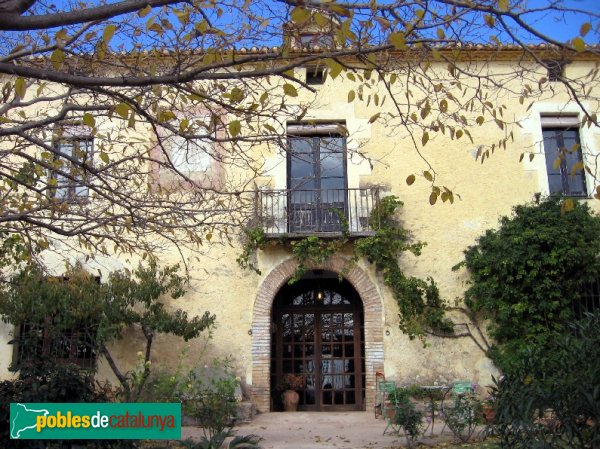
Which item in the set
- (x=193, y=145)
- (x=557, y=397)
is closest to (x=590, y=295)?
(x=557, y=397)

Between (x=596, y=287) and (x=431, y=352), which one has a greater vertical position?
(x=596, y=287)

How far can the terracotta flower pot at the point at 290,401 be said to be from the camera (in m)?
11.4

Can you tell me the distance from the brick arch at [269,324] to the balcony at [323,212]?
66 cm

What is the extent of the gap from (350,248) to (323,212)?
2.92 ft

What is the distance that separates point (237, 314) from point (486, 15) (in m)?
8.59

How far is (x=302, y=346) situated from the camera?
40.1 feet

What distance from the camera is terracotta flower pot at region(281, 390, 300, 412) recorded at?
37.4ft

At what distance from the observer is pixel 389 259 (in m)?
11.1

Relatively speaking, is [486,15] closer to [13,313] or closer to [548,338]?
[548,338]

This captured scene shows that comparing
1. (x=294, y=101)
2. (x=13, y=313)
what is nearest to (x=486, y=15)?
(x=294, y=101)

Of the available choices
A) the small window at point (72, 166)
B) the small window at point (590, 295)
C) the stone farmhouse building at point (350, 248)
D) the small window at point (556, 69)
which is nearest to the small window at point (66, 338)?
the stone farmhouse building at point (350, 248)

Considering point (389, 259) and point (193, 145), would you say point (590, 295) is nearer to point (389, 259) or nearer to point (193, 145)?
point (389, 259)

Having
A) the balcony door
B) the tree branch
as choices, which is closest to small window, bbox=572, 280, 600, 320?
the balcony door

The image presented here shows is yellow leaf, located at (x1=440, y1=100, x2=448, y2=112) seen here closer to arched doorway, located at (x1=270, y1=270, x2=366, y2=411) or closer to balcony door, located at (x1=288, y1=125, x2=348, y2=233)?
balcony door, located at (x1=288, y1=125, x2=348, y2=233)
